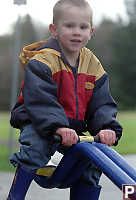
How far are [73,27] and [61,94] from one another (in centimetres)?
38

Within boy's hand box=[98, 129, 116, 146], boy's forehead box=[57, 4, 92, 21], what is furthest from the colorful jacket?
boy's forehead box=[57, 4, 92, 21]

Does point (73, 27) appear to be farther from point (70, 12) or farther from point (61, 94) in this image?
point (61, 94)

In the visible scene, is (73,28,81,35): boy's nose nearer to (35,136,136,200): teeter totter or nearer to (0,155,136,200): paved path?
(35,136,136,200): teeter totter

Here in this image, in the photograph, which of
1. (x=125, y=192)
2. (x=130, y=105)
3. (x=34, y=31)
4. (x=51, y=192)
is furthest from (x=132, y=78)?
(x=125, y=192)

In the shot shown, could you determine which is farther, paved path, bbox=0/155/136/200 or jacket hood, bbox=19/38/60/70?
paved path, bbox=0/155/136/200

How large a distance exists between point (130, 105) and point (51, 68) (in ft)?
97.4

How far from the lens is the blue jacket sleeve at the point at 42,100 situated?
2508 mm

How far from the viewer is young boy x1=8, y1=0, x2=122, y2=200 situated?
2.54 metres

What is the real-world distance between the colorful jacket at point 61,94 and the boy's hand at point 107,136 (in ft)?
0.33

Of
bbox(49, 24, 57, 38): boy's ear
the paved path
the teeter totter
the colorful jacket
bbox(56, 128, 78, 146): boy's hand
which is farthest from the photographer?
the paved path

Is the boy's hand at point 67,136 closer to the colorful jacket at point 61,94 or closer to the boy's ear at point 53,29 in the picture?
the colorful jacket at point 61,94

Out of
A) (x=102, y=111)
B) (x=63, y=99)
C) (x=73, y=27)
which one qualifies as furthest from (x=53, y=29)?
(x=102, y=111)

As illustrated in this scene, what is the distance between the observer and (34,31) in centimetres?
2794

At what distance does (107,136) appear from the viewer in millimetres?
2557
